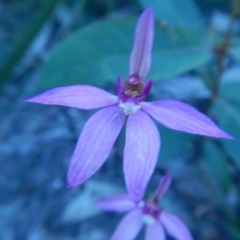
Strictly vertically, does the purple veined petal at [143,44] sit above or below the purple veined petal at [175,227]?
above

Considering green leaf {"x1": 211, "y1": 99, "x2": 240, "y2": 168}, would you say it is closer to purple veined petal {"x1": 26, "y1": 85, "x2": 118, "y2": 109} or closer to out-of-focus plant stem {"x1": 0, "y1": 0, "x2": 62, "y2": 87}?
purple veined petal {"x1": 26, "y1": 85, "x2": 118, "y2": 109}

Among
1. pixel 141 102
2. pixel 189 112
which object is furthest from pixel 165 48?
pixel 189 112

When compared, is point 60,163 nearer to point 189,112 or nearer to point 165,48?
point 165,48

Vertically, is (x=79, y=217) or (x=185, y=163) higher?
(x=185, y=163)

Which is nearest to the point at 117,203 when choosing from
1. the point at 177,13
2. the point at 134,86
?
the point at 134,86

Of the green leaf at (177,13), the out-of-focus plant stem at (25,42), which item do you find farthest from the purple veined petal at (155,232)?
the out-of-focus plant stem at (25,42)

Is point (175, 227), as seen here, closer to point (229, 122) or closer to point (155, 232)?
point (155, 232)

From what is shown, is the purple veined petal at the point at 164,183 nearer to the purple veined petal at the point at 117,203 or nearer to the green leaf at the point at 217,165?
the purple veined petal at the point at 117,203
